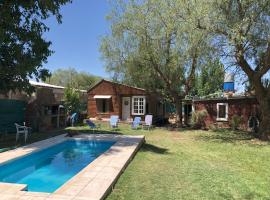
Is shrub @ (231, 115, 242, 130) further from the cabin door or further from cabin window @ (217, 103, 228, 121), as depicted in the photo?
the cabin door

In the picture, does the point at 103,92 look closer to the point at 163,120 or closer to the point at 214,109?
the point at 163,120

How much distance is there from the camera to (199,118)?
73.4 ft

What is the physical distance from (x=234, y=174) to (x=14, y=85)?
33.1 feet

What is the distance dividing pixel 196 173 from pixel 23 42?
9718 millimetres

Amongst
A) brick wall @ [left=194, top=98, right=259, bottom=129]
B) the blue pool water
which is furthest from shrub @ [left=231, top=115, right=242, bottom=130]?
the blue pool water

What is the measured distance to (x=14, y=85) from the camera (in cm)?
1361

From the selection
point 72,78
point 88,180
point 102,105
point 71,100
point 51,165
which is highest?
point 72,78

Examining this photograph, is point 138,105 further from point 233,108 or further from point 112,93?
point 233,108

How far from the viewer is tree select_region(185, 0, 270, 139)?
14078 mm

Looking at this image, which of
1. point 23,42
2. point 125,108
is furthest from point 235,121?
point 23,42

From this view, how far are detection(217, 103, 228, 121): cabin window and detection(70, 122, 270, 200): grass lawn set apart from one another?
8.46 metres

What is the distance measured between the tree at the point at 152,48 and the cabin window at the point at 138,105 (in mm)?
1134

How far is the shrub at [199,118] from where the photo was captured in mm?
22062

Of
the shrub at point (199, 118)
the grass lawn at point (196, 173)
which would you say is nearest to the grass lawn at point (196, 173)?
the grass lawn at point (196, 173)
